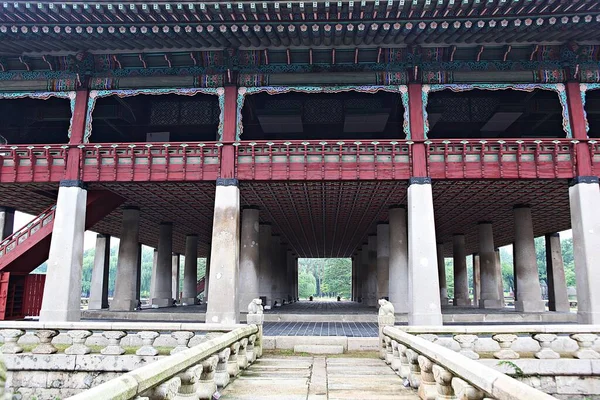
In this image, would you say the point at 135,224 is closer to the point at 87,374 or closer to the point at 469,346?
the point at 87,374

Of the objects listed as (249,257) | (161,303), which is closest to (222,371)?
(249,257)

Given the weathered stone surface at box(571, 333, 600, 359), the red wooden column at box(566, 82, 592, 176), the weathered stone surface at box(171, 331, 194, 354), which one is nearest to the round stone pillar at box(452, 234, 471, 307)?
the red wooden column at box(566, 82, 592, 176)

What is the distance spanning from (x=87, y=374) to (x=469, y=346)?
9.46 m

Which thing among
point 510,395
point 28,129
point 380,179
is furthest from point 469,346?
point 28,129

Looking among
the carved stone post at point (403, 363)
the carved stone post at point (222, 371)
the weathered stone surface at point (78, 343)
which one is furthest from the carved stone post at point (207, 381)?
the weathered stone surface at point (78, 343)

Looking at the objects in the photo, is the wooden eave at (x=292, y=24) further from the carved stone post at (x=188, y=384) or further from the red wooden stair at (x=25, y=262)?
the carved stone post at (x=188, y=384)

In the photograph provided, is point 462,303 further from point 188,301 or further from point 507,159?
point 188,301

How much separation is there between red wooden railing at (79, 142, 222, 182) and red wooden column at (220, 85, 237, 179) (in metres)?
0.26

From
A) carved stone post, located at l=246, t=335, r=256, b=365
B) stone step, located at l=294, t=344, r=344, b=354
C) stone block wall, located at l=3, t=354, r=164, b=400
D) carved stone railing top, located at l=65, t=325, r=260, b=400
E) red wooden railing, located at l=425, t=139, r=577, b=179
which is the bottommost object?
stone block wall, located at l=3, t=354, r=164, b=400

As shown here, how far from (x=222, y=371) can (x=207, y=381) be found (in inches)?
43.2

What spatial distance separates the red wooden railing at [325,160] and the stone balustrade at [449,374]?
8.43 metres

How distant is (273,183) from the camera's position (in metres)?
19.1

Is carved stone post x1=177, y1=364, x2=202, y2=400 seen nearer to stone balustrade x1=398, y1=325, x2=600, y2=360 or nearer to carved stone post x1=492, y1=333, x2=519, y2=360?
stone balustrade x1=398, y1=325, x2=600, y2=360

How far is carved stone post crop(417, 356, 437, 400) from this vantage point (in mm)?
7281
